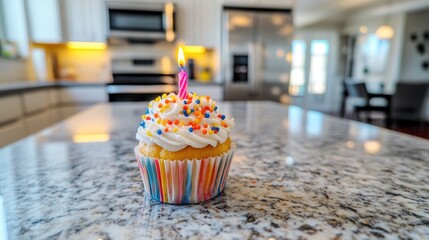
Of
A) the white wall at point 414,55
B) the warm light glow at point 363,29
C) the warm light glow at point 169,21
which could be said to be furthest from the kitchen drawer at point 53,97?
the warm light glow at point 363,29

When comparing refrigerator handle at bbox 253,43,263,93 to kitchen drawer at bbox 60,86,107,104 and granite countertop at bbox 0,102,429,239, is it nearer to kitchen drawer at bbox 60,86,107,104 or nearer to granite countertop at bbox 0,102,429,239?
kitchen drawer at bbox 60,86,107,104

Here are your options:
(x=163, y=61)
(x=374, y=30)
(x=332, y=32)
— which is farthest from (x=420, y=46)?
(x=163, y=61)

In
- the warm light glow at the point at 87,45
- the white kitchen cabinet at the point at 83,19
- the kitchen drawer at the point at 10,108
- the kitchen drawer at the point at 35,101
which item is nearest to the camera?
the kitchen drawer at the point at 10,108


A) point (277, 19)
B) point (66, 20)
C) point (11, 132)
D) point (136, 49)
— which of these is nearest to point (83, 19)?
point (66, 20)

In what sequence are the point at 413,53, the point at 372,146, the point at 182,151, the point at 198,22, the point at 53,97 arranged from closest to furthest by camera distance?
the point at 182,151 < the point at 372,146 < the point at 53,97 < the point at 198,22 < the point at 413,53

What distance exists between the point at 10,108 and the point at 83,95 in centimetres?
109

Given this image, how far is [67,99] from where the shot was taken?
10.1 feet

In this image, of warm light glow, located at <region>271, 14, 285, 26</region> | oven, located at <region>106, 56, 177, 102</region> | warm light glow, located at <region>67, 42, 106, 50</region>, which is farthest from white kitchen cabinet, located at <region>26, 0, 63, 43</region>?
warm light glow, located at <region>271, 14, 285, 26</region>

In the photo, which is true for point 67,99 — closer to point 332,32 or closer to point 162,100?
point 162,100

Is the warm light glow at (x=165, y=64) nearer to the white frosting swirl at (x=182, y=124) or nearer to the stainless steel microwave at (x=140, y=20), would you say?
the stainless steel microwave at (x=140, y=20)

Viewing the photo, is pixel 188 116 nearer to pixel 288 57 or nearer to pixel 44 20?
pixel 288 57

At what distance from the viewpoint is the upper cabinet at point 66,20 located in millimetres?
3041

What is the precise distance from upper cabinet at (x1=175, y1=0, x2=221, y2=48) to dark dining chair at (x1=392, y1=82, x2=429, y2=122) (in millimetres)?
3231

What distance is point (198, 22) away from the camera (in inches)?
134
